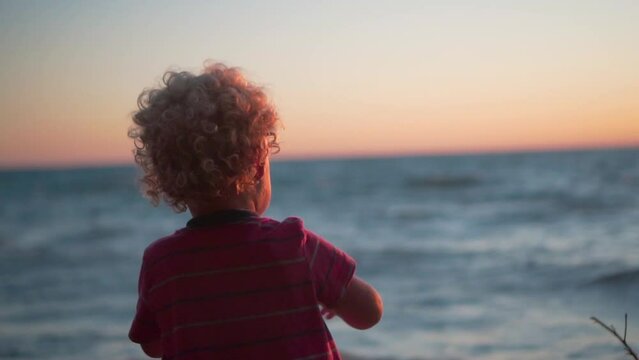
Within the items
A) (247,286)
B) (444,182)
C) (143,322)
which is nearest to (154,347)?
(143,322)

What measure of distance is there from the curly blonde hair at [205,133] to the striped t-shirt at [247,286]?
0.29ft

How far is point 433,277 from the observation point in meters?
9.05

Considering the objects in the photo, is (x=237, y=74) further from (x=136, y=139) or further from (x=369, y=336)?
(x=369, y=336)

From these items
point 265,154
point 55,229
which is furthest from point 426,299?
point 55,229

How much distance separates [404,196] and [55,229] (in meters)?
11.7

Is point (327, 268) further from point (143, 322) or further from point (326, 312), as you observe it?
point (143, 322)

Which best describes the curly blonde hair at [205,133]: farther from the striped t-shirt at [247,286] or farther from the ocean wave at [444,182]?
the ocean wave at [444,182]

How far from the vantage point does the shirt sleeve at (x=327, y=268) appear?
186cm

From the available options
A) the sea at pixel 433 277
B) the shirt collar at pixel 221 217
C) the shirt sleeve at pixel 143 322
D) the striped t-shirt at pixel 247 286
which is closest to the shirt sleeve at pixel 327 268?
the striped t-shirt at pixel 247 286

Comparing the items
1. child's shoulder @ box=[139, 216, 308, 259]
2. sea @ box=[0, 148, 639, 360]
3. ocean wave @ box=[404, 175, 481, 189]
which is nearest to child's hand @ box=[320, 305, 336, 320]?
child's shoulder @ box=[139, 216, 308, 259]

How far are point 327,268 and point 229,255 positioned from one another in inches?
8.4

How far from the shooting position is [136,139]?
1956 mm

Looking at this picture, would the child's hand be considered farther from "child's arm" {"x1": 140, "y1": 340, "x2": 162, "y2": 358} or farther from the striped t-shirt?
"child's arm" {"x1": 140, "y1": 340, "x2": 162, "y2": 358}

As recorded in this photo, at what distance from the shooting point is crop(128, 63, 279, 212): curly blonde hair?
6.02ft
